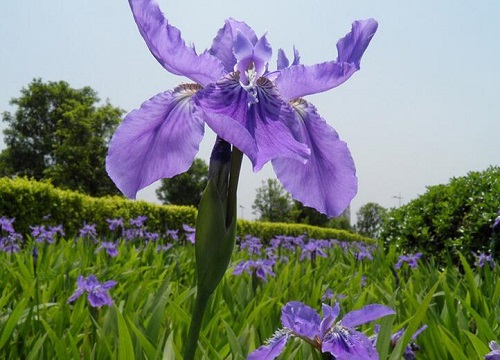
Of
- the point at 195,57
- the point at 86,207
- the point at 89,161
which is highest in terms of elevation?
the point at 89,161

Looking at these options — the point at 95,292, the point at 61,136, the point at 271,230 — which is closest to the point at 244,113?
the point at 95,292

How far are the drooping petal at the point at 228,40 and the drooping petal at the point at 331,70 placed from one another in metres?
0.11

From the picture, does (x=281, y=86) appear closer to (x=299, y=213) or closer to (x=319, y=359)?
(x=319, y=359)

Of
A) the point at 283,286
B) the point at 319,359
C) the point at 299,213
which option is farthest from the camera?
the point at 299,213

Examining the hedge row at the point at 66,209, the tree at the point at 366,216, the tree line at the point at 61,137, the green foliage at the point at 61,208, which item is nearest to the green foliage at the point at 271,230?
the hedge row at the point at 66,209

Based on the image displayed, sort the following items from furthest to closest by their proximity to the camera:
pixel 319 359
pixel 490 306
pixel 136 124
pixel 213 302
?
1. pixel 490 306
2. pixel 213 302
3. pixel 319 359
4. pixel 136 124

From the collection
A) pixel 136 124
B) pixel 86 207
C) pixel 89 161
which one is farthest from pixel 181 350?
pixel 89 161

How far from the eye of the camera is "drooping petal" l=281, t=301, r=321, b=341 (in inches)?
44.7

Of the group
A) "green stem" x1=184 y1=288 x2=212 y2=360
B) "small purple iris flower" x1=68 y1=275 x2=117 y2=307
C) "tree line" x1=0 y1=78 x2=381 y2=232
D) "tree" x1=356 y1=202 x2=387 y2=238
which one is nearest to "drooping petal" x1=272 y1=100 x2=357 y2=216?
"green stem" x1=184 y1=288 x2=212 y2=360

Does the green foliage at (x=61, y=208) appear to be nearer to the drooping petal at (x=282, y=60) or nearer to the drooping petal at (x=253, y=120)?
the drooping petal at (x=282, y=60)

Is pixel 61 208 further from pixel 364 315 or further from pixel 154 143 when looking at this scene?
pixel 154 143

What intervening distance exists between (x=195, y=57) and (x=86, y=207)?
11186 millimetres

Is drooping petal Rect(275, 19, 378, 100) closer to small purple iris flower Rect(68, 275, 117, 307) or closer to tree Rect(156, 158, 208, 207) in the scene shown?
small purple iris flower Rect(68, 275, 117, 307)

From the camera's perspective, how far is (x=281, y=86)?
87 cm
